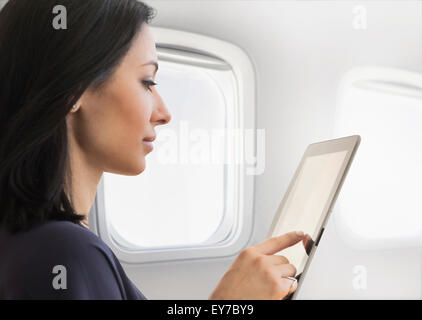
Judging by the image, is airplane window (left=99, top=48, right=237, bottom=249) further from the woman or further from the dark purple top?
the dark purple top

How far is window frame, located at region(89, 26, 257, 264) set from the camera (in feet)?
5.26

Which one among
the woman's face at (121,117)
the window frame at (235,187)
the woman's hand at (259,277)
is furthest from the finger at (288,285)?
the window frame at (235,187)

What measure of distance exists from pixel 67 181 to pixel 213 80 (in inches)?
47.0

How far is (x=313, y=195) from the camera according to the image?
731mm

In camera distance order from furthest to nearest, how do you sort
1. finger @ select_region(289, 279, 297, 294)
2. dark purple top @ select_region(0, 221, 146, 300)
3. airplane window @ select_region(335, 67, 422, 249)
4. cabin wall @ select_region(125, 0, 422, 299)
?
airplane window @ select_region(335, 67, 422, 249)
cabin wall @ select_region(125, 0, 422, 299)
finger @ select_region(289, 279, 297, 294)
dark purple top @ select_region(0, 221, 146, 300)

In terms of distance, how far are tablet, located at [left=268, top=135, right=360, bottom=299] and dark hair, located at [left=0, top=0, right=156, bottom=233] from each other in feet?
1.01

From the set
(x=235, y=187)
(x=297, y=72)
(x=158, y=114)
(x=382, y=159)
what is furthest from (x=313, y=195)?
(x=382, y=159)

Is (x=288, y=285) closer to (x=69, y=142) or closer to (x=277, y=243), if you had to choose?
(x=277, y=243)

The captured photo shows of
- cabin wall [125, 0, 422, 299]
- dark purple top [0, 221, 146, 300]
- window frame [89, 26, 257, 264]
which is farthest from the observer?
cabin wall [125, 0, 422, 299]

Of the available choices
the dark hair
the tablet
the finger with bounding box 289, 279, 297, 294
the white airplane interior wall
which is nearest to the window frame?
the white airplane interior wall

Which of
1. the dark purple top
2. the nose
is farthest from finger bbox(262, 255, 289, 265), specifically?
the nose

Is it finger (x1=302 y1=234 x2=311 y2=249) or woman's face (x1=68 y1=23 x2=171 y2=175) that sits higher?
woman's face (x1=68 y1=23 x2=171 y2=175)

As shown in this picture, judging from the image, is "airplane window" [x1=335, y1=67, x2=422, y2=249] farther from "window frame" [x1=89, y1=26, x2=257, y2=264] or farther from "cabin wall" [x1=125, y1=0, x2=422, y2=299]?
"window frame" [x1=89, y1=26, x2=257, y2=264]

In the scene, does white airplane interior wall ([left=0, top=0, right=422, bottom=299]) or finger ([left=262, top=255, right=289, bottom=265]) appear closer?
finger ([left=262, top=255, right=289, bottom=265])
